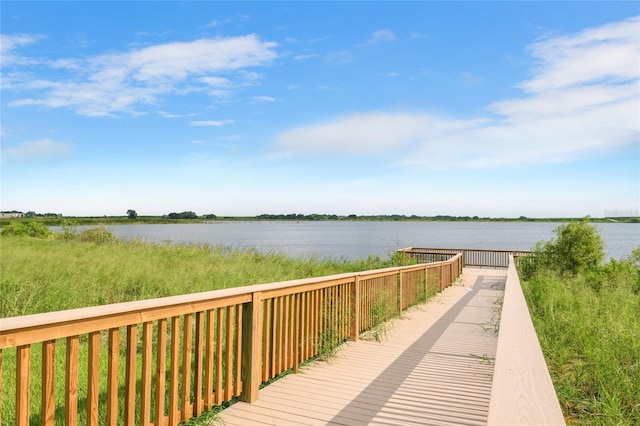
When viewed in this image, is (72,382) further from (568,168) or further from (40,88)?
(568,168)

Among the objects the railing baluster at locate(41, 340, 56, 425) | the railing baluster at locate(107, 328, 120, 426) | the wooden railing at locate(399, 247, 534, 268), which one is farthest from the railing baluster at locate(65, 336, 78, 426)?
the wooden railing at locate(399, 247, 534, 268)

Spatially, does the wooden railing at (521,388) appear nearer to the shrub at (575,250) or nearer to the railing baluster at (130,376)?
the railing baluster at (130,376)

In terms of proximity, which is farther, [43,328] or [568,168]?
[568,168]

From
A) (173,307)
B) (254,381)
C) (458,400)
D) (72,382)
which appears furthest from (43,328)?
(458,400)

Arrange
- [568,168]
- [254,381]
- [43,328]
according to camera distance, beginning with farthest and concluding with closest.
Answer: [568,168]
[254,381]
[43,328]

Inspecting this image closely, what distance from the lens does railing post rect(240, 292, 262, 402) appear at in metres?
4.38

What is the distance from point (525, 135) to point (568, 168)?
25696 millimetres

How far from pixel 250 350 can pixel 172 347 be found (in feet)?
3.26

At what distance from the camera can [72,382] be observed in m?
2.67

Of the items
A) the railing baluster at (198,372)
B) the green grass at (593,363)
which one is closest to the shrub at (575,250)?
the green grass at (593,363)

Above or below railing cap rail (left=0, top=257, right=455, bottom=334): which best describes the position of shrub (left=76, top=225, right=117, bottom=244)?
below

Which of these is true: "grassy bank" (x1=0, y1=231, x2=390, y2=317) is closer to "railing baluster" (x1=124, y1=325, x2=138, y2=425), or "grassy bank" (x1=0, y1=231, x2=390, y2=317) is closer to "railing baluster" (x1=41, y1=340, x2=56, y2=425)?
"railing baluster" (x1=124, y1=325, x2=138, y2=425)

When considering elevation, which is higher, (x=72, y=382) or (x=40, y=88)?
(x=40, y=88)

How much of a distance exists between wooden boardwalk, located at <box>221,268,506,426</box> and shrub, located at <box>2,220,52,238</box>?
31476mm
